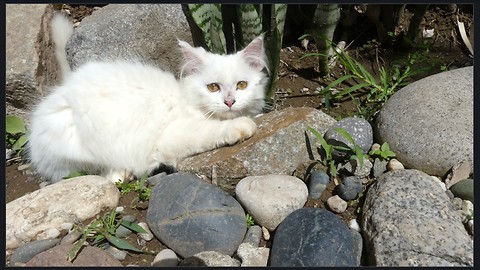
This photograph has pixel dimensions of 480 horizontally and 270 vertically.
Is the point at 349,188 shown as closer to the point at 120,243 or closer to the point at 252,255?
the point at 252,255

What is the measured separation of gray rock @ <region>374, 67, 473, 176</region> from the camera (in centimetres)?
196

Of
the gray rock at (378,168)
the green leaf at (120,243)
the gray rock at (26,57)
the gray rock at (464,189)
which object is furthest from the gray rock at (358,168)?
the gray rock at (26,57)

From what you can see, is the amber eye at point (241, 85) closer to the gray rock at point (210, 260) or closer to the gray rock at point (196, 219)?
the gray rock at point (196, 219)

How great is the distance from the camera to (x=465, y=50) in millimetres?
2912

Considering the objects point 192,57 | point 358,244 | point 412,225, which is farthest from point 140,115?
point 412,225

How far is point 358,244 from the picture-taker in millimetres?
1792

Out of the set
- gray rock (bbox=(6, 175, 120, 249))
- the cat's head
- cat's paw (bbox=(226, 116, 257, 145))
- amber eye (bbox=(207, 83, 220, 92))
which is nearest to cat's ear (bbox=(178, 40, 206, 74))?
the cat's head

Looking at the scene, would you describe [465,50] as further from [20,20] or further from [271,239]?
[20,20]

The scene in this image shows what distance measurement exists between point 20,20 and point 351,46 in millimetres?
2080

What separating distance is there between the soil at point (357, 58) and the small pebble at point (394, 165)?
1.58 feet

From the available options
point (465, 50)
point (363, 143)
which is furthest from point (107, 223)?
point (465, 50)

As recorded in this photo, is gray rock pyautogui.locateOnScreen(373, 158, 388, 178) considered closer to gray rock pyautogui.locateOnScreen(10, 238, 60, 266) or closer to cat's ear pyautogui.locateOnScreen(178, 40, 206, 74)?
cat's ear pyautogui.locateOnScreen(178, 40, 206, 74)

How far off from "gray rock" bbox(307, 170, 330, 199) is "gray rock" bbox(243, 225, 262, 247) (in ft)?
1.01

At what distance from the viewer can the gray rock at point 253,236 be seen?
1856mm
